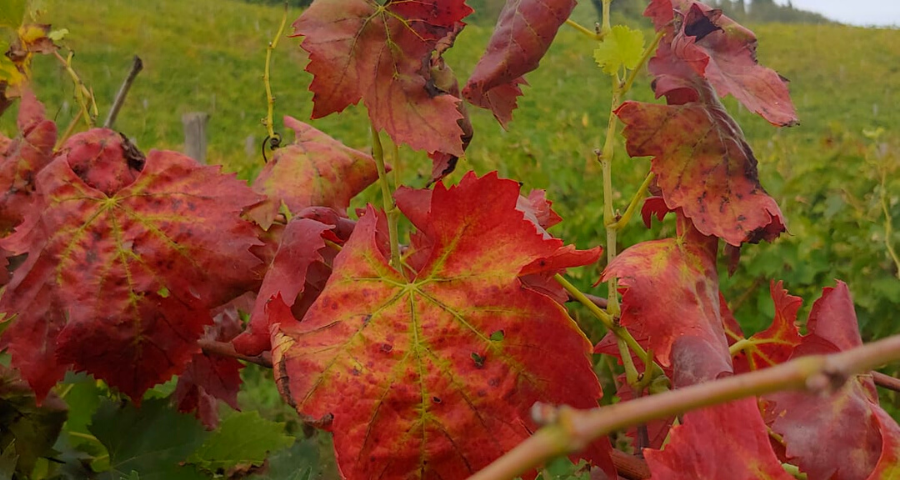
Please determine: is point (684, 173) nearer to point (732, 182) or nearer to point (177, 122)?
point (732, 182)

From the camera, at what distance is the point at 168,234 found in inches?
18.3

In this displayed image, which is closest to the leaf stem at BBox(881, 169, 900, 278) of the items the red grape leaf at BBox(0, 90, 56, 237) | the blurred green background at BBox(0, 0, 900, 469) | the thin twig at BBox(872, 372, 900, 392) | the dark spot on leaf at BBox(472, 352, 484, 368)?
the blurred green background at BBox(0, 0, 900, 469)

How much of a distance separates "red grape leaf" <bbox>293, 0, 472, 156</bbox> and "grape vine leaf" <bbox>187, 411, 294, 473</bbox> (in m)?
0.33

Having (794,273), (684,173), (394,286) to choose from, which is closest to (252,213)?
(394,286)

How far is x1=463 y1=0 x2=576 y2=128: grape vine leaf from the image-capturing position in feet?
1.73

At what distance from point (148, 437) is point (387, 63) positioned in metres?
0.38

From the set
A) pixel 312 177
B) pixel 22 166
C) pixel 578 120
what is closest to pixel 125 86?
pixel 22 166

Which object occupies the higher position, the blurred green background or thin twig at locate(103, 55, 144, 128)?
thin twig at locate(103, 55, 144, 128)

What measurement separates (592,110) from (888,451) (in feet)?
28.4

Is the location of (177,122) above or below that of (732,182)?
below

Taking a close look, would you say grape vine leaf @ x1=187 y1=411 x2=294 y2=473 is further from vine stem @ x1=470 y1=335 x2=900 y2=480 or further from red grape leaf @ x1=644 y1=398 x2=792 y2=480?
vine stem @ x1=470 y1=335 x2=900 y2=480

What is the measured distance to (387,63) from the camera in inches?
18.6

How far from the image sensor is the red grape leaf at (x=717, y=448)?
28 centimetres

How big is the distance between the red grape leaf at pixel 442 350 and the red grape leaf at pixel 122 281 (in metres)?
0.11
